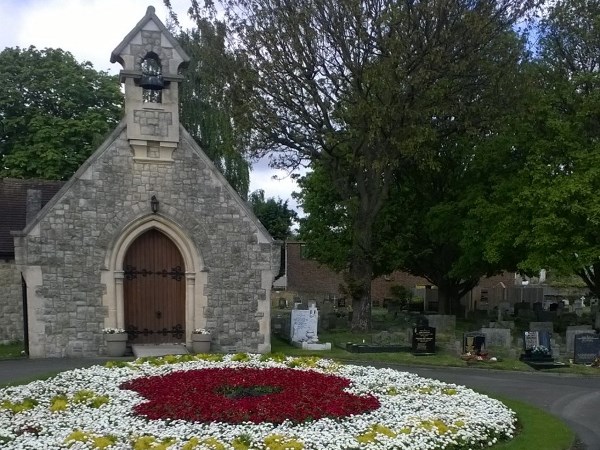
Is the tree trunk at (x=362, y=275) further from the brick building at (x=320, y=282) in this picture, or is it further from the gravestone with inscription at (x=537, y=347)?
the brick building at (x=320, y=282)

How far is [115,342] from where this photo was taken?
1681 centimetres

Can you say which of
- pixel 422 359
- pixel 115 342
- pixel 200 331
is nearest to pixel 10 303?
pixel 115 342

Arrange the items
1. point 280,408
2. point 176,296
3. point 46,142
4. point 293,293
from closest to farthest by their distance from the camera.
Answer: point 280,408 → point 176,296 → point 46,142 → point 293,293

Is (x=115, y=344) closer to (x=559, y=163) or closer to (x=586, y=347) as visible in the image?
(x=586, y=347)

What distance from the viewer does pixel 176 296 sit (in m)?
18.3

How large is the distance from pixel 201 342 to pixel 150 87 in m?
7.50

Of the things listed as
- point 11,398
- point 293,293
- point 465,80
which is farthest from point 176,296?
point 293,293

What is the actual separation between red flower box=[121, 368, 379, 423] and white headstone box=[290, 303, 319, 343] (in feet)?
24.1

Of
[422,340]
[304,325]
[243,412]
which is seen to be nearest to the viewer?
Answer: [243,412]

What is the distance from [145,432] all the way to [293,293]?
39250 millimetres

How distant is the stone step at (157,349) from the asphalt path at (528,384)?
1.01m

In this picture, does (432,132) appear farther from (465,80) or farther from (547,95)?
(547,95)

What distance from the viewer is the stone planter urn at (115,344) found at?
1680 cm

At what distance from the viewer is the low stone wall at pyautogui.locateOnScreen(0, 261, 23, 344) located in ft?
68.0
